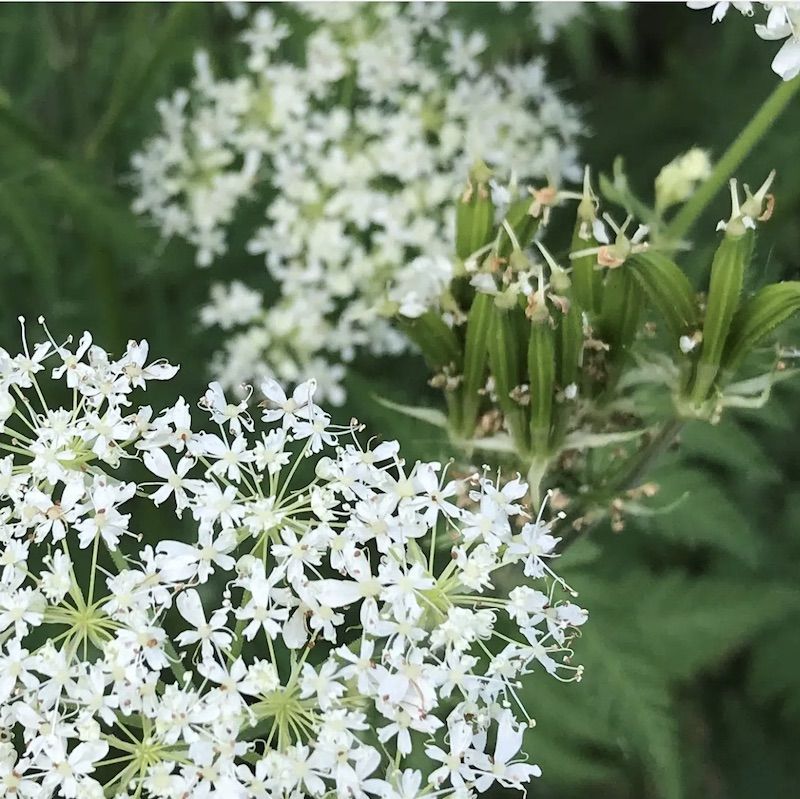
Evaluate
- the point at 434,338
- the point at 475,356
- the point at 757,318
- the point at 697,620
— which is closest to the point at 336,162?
the point at 434,338

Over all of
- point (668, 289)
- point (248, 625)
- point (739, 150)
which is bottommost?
point (248, 625)

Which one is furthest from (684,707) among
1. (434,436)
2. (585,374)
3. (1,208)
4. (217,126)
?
(1,208)

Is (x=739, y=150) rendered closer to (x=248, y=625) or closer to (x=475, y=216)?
(x=475, y=216)

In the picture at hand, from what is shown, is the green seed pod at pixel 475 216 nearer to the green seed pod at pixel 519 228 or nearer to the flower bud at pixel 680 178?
the green seed pod at pixel 519 228

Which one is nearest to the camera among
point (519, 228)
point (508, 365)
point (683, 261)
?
point (508, 365)

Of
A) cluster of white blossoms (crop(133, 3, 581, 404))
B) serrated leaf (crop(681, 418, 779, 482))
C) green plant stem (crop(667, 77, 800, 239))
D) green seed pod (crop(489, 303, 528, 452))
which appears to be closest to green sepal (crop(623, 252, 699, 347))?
green seed pod (crop(489, 303, 528, 452))

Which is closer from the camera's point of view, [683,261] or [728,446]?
[728,446]

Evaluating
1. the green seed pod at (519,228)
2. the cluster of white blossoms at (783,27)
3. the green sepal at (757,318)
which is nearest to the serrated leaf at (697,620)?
the green sepal at (757,318)

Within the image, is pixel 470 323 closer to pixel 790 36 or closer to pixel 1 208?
pixel 790 36
